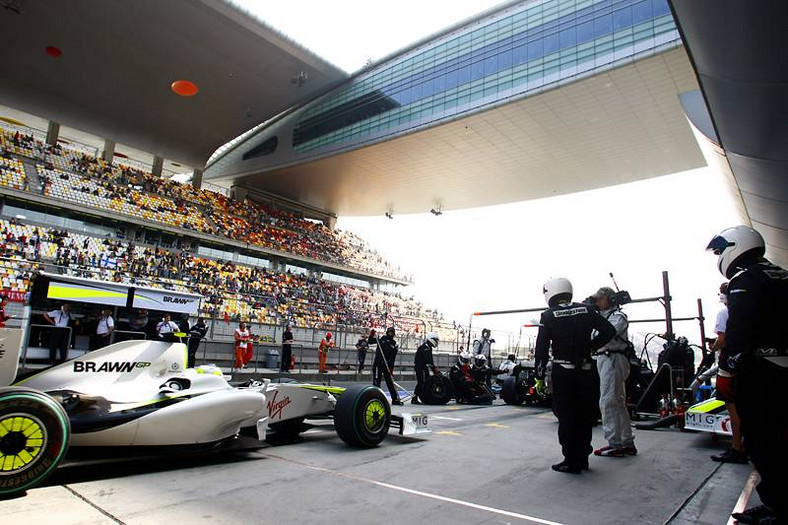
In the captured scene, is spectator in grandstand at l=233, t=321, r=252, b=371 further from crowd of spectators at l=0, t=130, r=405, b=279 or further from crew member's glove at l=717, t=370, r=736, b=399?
crowd of spectators at l=0, t=130, r=405, b=279

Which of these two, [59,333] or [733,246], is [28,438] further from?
[59,333]

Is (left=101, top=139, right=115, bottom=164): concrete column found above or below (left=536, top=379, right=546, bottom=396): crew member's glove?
above

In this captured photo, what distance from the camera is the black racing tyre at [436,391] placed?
10.1m

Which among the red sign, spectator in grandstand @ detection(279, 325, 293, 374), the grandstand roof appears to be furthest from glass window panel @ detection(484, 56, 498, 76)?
the red sign

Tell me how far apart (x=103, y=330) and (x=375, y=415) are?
27.5 feet

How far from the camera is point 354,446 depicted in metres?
5.00

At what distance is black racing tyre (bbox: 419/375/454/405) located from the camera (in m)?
10.1

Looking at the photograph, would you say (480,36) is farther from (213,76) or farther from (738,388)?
(738,388)

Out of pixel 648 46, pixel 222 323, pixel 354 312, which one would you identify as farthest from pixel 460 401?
pixel 354 312

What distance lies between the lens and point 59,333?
372 inches

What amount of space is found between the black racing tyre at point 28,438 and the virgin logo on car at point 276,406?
188 centimetres

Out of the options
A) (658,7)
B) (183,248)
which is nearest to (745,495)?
(658,7)

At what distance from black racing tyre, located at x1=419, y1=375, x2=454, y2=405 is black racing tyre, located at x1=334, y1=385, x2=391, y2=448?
5087mm

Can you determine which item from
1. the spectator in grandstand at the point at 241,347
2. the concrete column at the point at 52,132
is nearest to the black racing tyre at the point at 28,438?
the spectator in grandstand at the point at 241,347
